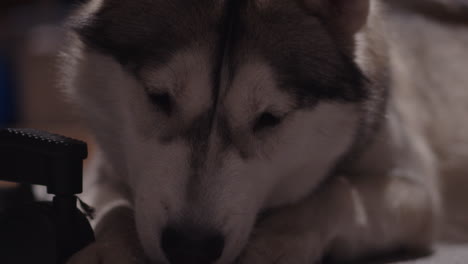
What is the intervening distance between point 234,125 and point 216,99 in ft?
0.20

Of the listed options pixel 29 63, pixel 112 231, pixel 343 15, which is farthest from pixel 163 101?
pixel 29 63

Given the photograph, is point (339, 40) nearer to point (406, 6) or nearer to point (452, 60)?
point (452, 60)

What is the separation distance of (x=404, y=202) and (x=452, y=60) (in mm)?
1083

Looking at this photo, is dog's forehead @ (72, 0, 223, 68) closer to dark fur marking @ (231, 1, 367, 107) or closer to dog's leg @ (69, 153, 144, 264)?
dark fur marking @ (231, 1, 367, 107)

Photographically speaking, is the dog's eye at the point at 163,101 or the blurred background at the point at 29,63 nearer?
the dog's eye at the point at 163,101

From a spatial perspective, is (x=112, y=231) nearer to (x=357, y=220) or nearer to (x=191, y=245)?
(x=191, y=245)

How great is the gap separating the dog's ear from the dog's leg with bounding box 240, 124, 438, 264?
39 centimetres

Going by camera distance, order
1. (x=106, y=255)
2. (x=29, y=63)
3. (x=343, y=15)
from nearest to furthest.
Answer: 1. (x=106, y=255)
2. (x=343, y=15)
3. (x=29, y=63)

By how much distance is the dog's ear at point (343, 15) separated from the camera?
1281mm

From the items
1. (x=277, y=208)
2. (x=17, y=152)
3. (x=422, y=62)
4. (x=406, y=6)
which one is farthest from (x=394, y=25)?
(x=17, y=152)

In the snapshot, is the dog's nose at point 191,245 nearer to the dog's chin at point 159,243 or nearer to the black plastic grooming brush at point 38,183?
the dog's chin at point 159,243

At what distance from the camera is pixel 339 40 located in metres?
1.32

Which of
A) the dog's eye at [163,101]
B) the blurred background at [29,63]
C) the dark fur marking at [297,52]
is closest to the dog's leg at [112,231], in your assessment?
the dog's eye at [163,101]

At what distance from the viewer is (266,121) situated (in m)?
1.20
